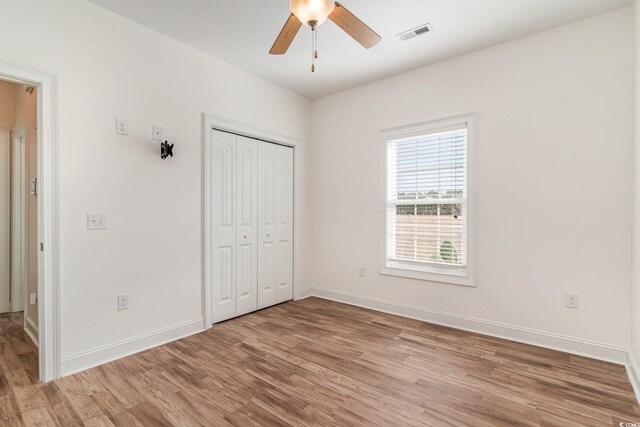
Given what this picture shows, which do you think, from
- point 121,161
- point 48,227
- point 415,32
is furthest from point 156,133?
point 415,32

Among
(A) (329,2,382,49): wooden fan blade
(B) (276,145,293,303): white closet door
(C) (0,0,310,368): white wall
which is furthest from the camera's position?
(B) (276,145,293,303): white closet door

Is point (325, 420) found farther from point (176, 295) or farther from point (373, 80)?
point (373, 80)

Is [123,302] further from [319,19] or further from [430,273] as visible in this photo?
[430,273]

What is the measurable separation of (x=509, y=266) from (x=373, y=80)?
2.55 meters

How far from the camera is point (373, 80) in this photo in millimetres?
3859

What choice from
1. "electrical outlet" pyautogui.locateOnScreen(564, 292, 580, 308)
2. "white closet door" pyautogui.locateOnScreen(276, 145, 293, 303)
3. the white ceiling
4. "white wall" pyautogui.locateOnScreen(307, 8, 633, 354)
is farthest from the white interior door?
"electrical outlet" pyautogui.locateOnScreen(564, 292, 580, 308)

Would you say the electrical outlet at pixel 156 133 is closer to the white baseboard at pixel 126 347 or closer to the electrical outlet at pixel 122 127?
the electrical outlet at pixel 122 127

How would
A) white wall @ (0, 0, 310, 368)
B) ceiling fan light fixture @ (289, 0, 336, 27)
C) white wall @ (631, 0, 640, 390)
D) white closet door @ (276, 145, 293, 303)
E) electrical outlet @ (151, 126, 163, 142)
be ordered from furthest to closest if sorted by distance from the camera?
white closet door @ (276, 145, 293, 303), electrical outlet @ (151, 126, 163, 142), white wall @ (0, 0, 310, 368), white wall @ (631, 0, 640, 390), ceiling fan light fixture @ (289, 0, 336, 27)

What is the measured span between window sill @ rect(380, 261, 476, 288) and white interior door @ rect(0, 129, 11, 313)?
4.30 metres

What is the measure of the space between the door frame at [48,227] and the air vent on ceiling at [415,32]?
2.78m

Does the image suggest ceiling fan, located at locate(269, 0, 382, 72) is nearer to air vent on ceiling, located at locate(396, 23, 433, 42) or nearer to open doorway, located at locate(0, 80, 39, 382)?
air vent on ceiling, located at locate(396, 23, 433, 42)

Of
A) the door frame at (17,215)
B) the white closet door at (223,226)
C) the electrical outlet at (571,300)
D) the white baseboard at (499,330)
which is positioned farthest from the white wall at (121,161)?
the electrical outlet at (571,300)

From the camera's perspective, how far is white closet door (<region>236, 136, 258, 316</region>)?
3625mm

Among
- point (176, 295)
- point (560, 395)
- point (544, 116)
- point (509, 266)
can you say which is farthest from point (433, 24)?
point (176, 295)
